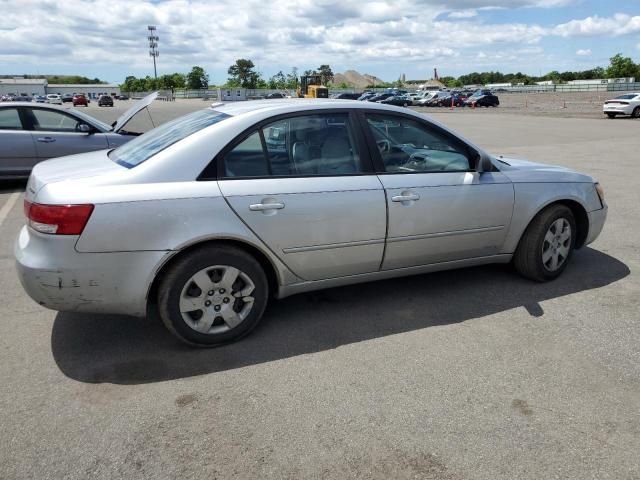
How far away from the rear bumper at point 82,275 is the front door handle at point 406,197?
163 cm

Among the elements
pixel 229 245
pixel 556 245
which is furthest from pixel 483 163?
pixel 229 245

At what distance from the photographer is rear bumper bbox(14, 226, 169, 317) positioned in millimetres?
3055

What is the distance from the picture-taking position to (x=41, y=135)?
8.72 metres

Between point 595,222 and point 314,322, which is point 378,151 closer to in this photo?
point 314,322

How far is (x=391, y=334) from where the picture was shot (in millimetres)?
3680

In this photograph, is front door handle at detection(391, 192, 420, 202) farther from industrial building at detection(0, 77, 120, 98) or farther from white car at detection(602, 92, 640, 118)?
industrial building at detection(0, 77, 120, 98)

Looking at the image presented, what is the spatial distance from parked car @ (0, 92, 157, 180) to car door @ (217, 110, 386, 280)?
5.89 meters

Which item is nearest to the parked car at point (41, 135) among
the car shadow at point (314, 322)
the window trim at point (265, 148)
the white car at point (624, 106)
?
the car shadow at point (314, 322)

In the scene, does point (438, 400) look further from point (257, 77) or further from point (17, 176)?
point (257, 77)

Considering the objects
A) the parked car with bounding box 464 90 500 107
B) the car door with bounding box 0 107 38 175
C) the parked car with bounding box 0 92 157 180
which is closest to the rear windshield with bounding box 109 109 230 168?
the parked car with bounding box 0 92 157 180

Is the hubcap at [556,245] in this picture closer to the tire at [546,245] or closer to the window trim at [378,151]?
the tire at [546,245]

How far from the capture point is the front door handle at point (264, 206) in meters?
3.34

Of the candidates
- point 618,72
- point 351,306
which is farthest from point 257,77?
point 351,306

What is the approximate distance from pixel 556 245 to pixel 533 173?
2.26 feet
